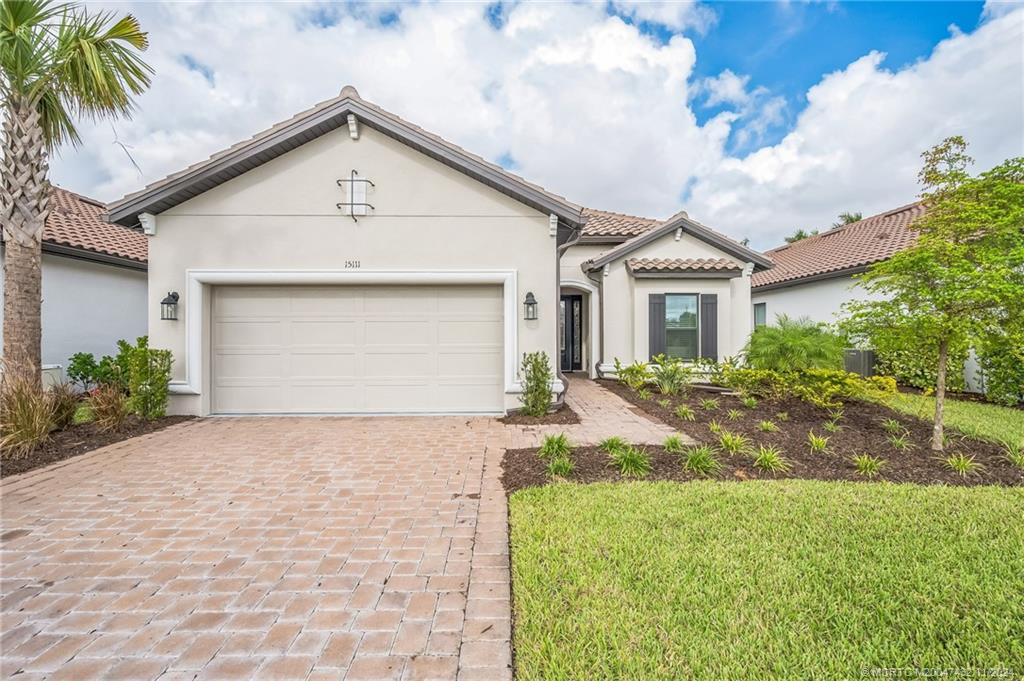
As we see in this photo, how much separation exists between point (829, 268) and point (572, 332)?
881 cm

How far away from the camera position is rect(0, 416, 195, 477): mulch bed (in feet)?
17.9

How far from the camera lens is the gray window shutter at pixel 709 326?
1160cm

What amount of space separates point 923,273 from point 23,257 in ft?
43.8

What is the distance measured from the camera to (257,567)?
3158mm

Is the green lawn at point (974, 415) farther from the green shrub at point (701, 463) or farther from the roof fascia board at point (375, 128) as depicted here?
the roof fascia board at point (375, 128)

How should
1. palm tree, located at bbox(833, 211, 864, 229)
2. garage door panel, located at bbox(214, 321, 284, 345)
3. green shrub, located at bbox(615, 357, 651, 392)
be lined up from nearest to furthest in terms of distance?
garage door panel, located at bbox(214, 321, 284, 345) < green shrub, located at bbox(615, 357, 651, 392) < palm tree, located at bbox(833, 211, 864, 229)

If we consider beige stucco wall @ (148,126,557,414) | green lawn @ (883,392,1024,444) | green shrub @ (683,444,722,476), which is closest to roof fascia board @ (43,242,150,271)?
beige stucco wall @ (148,126,557,414)

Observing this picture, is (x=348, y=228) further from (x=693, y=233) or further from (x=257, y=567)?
(x=693, y=233)

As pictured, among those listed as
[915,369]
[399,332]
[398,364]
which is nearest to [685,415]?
[398,364]

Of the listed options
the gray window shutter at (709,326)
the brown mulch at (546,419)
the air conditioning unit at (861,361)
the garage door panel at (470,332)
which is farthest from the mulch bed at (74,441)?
the air conditioning unit at (861,361)

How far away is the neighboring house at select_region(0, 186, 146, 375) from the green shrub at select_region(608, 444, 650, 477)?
11369 millimetres

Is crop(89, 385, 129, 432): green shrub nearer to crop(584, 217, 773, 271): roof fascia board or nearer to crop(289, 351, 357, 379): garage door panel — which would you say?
crop(289, 351, 357, 379): garage door panel

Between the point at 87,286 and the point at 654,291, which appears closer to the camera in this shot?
the point at 87,286

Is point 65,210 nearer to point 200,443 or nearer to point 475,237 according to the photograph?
point 200,443
